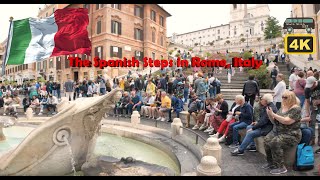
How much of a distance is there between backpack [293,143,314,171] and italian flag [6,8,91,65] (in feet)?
29.1

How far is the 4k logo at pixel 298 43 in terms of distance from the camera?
7219mm

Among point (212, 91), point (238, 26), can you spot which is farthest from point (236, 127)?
point (238, 26)

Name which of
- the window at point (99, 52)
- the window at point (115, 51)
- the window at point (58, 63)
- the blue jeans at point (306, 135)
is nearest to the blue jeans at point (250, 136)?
the blue jeans at point (306, 135)

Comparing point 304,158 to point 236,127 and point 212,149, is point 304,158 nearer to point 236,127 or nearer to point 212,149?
point 212,149

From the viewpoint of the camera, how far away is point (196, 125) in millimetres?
9898

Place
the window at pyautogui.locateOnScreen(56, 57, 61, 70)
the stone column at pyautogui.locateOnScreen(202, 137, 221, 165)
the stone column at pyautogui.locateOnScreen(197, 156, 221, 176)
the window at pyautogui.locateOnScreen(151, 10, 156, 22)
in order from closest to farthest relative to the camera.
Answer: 1. the stone column at pyautogui.locateOnScreen(197, 156, 221, 176)
2. the stone column at pyautogui.locateOnScreen(202, 137, 221, 165)
3. the window at pyautogui.locateOnScreen(56, 57, 61, 70)
4. the window at pyautogui.locateOnScreen(151, 10, 156, 22)

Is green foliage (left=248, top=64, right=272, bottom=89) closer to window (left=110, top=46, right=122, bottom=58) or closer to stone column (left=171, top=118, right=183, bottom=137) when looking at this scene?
stone column (left=171, top=118, right=183, bottom=137)

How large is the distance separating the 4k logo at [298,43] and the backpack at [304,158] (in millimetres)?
2986

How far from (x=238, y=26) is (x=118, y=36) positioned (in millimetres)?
86403

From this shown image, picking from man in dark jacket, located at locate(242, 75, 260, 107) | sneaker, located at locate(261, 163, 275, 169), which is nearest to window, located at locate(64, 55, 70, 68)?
man in dark jacket, located at locate(242, 75, 260, 107)

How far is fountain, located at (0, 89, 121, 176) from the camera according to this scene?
4980 millimetres

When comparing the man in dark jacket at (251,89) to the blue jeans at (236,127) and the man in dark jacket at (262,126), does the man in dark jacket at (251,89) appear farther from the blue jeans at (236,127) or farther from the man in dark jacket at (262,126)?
the man in dark jacket at (262,126)

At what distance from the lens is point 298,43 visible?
736 centimetres
